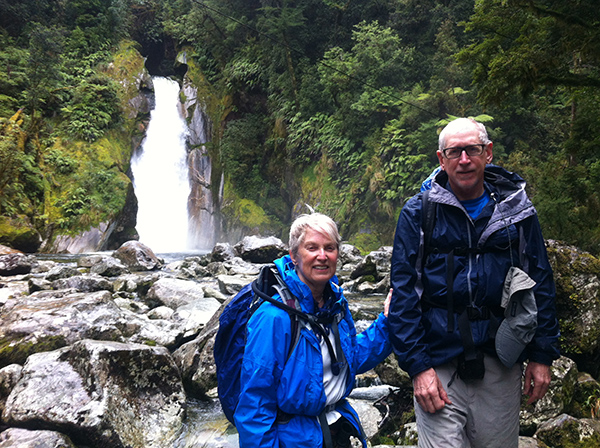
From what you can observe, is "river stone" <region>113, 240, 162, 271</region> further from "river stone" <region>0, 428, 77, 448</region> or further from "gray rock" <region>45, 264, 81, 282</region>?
"river stone" <region>0, 428, 77, 448</region>

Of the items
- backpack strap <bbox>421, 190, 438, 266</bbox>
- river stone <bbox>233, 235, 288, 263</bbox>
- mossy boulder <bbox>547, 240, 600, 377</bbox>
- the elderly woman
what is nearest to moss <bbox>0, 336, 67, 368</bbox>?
the elderly woman

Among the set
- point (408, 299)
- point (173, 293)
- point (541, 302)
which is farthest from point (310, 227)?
point (173, 293)

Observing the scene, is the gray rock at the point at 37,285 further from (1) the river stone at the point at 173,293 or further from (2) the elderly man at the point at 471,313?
(2) the elderly man at the point at 471,313

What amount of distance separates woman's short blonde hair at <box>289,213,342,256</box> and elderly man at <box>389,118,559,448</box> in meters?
0.33

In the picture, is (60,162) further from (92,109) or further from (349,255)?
(349,255)

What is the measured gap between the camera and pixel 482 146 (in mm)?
Answer: 2018

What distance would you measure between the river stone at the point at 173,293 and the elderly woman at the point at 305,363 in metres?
6.08

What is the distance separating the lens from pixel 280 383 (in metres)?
1.72

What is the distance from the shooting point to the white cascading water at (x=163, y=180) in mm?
24438

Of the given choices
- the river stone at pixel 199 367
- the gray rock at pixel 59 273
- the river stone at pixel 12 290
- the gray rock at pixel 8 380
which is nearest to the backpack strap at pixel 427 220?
the river stone at pixel 199 367

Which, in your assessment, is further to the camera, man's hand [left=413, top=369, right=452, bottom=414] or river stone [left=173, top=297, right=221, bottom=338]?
river stone [left=173, top=297, right=221, bottom=338]

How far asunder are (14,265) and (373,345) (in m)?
11.8

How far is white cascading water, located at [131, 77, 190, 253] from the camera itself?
24.4 m

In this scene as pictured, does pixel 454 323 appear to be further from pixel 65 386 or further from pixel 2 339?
pixel 2 339
